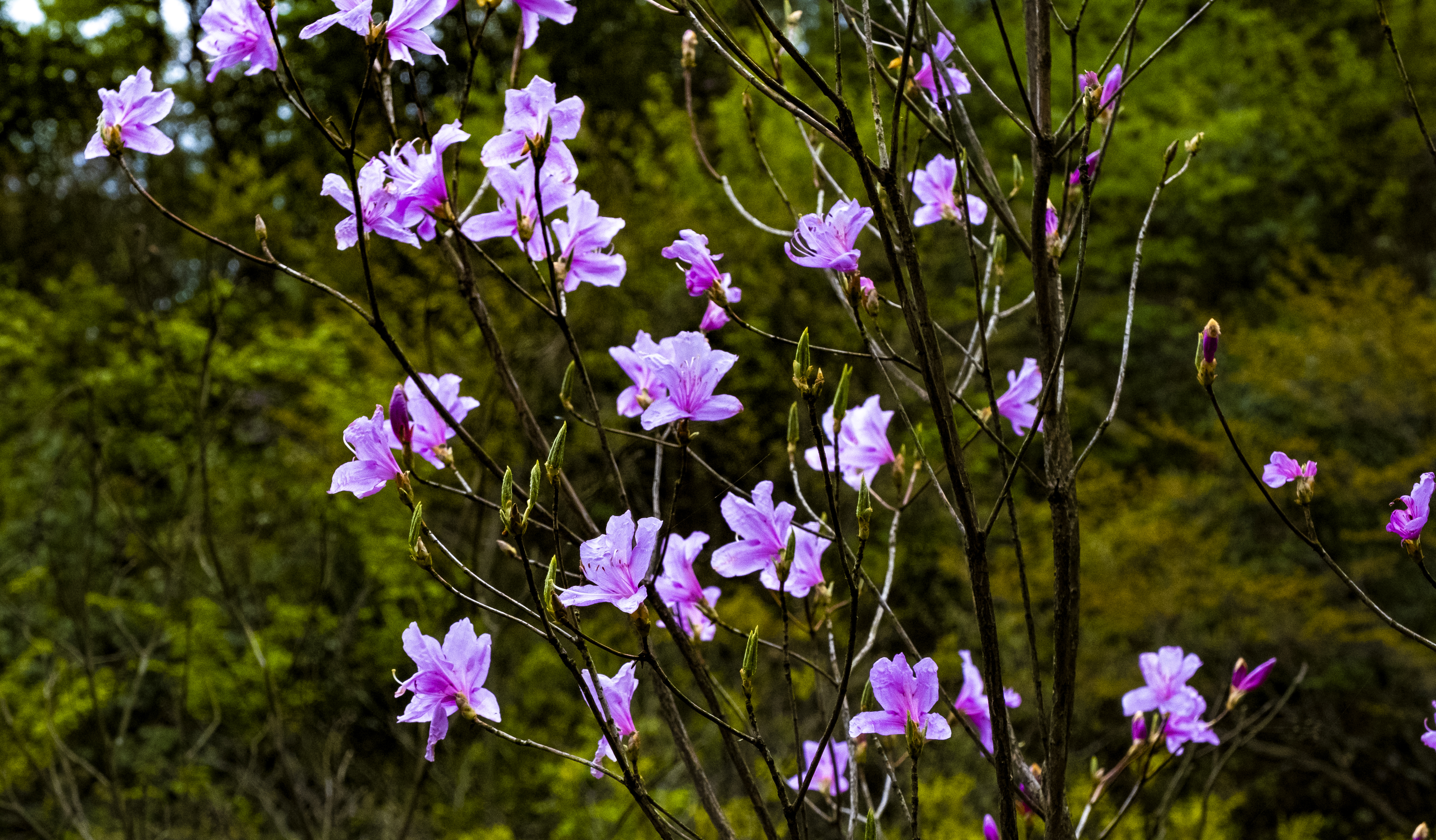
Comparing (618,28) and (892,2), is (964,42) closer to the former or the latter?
(618,28)

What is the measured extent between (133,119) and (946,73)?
0.78 metres

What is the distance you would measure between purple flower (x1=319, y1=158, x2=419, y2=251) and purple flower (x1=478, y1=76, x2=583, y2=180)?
8 centimetres

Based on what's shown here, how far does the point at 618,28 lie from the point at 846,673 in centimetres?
1106

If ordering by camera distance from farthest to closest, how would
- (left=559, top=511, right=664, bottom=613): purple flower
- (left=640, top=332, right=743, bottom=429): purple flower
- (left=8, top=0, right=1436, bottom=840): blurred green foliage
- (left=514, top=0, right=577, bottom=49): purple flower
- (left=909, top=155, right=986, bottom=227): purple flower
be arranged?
1. (left=8, top=0, right=1436, bottom=840): blurred green foliage
2. (left=909, top=155, right=986, bottom=227): purple flower
3. (left=514, top=0, right=577, bottom=49): purple flower
4. (left=640, top=332, right=743, bottom=429): purple flower
5. (left=559, top=511, right=664, bottom=613): purple flower

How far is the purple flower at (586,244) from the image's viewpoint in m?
0.91

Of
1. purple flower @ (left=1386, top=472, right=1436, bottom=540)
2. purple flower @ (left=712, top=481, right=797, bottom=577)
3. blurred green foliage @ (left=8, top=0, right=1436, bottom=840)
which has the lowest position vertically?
purple flower @ (left=712, top=481, right=797, bottom=577)

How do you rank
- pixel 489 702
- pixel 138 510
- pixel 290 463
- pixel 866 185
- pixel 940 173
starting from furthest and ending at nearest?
pixel 290 463 < pixel 138 510 < pixel 940 173 < pixel 489 702 < pixel 866 185

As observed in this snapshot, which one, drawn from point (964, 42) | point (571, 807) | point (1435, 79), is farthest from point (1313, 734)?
point (1435, 79)

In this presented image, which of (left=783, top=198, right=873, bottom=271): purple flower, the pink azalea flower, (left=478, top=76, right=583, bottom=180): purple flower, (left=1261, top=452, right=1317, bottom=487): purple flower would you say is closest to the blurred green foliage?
the pink azalea flower

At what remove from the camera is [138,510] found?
Answer: 6.15 metres

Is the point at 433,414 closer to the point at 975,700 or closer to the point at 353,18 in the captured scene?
the point at 353,18

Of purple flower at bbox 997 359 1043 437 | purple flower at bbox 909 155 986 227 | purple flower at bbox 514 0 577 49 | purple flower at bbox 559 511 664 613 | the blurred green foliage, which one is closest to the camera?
purple flower at bbox 559 511 664 613

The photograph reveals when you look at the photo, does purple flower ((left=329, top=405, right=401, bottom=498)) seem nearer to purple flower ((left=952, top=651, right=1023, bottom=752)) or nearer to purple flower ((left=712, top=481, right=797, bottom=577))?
purple flower ((left=712, top=481, right=797, bottom=577))

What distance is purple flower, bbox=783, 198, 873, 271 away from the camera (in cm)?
76
